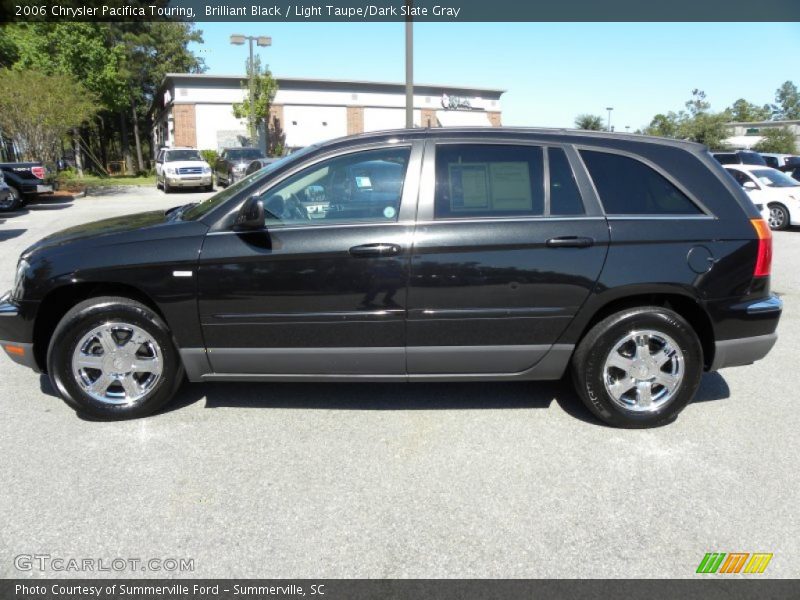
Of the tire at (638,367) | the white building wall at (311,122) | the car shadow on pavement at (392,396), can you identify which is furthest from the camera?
the white building wall at (311,122)

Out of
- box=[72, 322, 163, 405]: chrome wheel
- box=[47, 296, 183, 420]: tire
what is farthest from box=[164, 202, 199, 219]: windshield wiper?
box=[72, 322, 163, 405]: chrome wheel

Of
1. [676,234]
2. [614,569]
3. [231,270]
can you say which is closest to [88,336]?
[231,270]

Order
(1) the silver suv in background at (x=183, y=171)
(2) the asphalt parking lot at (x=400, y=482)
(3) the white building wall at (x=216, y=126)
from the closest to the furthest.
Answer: (2) the asphalt parking lot at (x=400, y=482)
(1) the silver suv in background at (x=183, y=171)
(3) the white building wall at (x=216, y=126)

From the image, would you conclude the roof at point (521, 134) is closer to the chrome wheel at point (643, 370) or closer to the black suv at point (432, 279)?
the black suv at point (432, 279)

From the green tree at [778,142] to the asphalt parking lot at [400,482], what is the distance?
4758 cm

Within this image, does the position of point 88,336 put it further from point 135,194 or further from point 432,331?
point 135,194

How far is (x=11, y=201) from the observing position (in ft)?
57.5

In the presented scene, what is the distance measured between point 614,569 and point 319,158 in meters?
2.75

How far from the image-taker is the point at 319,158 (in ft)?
12.9

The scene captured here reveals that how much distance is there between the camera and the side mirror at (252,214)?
12.0 feet

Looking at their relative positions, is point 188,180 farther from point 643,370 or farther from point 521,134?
point 643,370

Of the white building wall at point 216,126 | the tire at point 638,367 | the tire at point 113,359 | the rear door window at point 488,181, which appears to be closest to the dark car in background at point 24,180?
the tire at point 113,359

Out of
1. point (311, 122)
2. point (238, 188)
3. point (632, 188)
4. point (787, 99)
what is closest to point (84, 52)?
point (311, 122)
